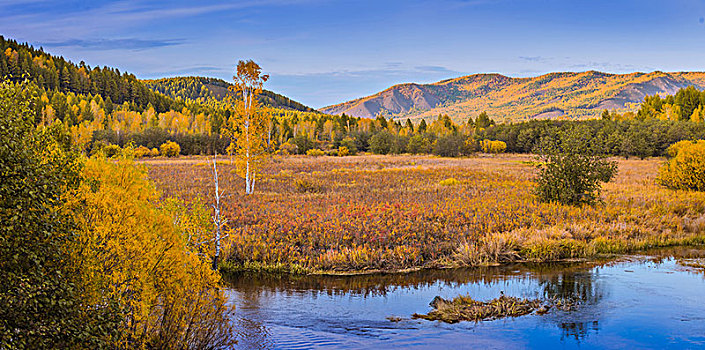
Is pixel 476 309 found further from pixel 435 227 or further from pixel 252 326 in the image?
pixel 435 227

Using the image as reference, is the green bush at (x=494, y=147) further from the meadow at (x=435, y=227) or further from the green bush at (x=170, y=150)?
the meadow at (x=435, y=227)

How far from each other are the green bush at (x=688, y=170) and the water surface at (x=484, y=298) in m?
15.3

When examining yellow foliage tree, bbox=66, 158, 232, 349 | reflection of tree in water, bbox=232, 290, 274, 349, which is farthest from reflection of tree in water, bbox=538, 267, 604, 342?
yellow foliage tree, bbox=66, 158, 232, 349

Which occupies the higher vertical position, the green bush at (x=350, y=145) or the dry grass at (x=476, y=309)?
the green bush at (x=350, y=145)

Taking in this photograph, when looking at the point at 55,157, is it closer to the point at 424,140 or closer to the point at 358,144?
the point at 424,140

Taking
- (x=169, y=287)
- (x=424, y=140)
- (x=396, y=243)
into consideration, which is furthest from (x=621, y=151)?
(x=169, y=287)

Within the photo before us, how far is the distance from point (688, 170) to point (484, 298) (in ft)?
76.4

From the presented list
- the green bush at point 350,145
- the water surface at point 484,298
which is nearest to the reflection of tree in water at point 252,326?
the water surface at point 484,298

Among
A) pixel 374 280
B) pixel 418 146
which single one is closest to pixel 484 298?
pixel 374 280

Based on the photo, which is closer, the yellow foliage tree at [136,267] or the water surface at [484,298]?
the yellow foliage tree at [136,267]

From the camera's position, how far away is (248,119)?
102 ft

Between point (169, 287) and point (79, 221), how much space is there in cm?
192

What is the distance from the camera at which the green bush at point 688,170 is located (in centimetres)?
2912

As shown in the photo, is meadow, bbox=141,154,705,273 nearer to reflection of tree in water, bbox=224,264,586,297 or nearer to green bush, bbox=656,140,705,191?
reflection of tree in water, bbox=224,264,586,297
